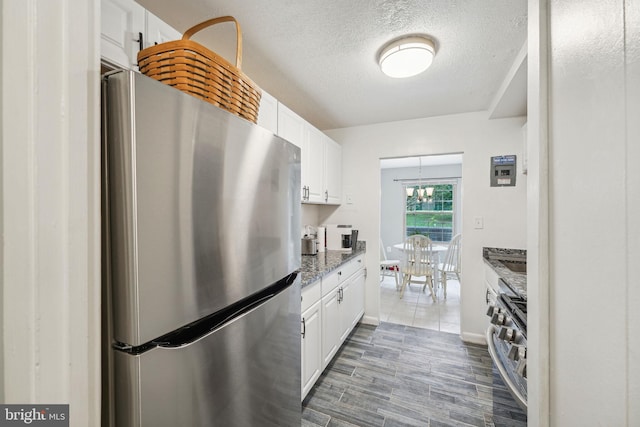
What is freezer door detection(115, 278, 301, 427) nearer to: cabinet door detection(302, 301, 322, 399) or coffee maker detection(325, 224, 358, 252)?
cabinet door detection(302, 301, 322, 399)

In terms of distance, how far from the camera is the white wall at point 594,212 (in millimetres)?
391

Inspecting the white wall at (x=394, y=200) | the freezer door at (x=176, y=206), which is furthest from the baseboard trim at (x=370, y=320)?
the white wall at (x=394, y=200)

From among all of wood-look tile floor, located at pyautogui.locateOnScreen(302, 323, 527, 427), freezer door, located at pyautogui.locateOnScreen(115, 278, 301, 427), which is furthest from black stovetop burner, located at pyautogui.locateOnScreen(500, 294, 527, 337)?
freezer door, located at pyautogui.locateOnScreen(115, 278, 301, 427)

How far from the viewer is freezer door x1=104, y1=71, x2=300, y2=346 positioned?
0.55 meters

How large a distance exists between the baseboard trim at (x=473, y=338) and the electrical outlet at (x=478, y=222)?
3.51 ft

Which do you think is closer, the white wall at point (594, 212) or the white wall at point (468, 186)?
the white wall at point (594, 212)

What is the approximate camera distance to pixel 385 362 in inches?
85.7

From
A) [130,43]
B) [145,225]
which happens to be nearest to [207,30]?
[130,43]

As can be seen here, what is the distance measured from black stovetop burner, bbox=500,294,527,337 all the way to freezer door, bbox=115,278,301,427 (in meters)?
0.97

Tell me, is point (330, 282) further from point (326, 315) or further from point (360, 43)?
point (360, 43)

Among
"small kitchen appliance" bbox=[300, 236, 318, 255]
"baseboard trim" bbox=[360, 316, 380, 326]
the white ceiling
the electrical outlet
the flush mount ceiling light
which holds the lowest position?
"baseboard trim" bbox=[360, 316, 380, 326]

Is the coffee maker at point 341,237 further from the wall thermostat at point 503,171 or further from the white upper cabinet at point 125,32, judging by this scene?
the white upper cabinet at point 125,32

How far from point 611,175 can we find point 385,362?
223 cm

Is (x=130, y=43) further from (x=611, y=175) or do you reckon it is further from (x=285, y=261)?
(x=611, y=175)
